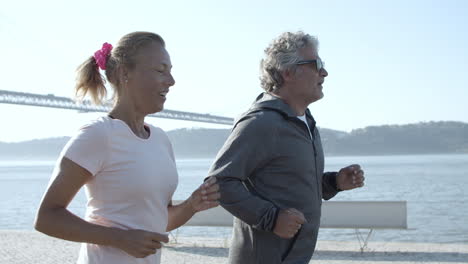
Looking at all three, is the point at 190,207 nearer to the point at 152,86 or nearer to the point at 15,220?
the point at 152,86

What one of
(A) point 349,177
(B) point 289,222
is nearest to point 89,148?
(B) point 289,222

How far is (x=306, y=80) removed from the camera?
286cm

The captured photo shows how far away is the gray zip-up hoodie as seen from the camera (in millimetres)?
2643

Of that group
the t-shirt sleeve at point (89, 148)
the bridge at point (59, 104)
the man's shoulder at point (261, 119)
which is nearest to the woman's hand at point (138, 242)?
the t-shirt sleeve at point (89, 148)

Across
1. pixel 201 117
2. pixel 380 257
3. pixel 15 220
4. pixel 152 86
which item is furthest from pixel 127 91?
pixel 201 117

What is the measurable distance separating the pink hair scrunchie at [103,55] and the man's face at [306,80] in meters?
0.93

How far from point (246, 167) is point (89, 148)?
2.77ft

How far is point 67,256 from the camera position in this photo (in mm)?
7496

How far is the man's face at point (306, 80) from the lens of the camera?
286cm

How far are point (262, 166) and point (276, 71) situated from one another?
16.6 inches

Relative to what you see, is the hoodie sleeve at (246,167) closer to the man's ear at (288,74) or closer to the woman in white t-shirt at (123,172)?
the man's ear at (288,74)

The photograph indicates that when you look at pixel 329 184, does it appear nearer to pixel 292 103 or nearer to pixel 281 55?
A: pixel 292 103

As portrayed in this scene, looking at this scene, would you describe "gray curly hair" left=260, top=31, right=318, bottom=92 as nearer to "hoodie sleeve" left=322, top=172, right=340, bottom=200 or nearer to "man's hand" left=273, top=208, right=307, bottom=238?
"hoodie sleeve" left=322, top=172, right=340, bottom=200

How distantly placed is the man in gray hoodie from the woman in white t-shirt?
0.37m
